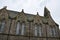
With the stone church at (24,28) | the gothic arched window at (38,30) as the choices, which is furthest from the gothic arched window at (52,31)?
the gothic arched window at (38,30)

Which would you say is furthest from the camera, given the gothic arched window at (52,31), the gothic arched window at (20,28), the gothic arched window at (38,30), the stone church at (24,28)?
the gothic arched window at (52,31)

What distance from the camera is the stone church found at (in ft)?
63.2

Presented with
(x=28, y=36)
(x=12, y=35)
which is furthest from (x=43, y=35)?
(x=12, y=35)

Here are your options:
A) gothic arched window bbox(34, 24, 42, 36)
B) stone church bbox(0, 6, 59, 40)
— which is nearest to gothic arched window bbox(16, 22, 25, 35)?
stone church bbox(0, 6, 59, 40)

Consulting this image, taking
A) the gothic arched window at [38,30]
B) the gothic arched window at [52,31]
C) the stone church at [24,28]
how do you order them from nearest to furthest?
1. the stone church at [24,28]
2. the gothic arched window at [38,30]
3. the gothic arched window at [52,31]

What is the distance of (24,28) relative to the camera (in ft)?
68.3

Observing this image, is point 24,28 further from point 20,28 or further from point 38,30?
point 38,30

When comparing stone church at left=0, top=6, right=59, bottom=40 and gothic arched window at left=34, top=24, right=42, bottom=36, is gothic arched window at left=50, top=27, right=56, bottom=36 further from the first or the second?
gothic arched window at left=34, top=24, right=42, bottom=36

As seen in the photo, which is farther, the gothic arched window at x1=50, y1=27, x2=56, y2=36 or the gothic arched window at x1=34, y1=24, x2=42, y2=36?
the gothic arched window at x1=50, y1=27, x2=56, y2=36

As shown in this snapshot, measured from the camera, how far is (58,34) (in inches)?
902

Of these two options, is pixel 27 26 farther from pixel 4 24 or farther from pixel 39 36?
pixel 4 24

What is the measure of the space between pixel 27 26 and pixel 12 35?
3.84m

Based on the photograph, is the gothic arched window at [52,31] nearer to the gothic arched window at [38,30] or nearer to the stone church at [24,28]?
the stone church at [24,28]

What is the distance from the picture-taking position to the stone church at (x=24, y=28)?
19.2 m
